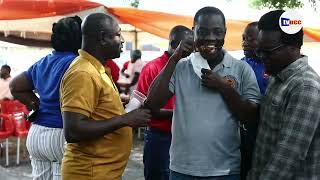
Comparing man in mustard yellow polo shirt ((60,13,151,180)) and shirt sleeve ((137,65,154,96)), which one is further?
shirt sleeve ((137,65,154,96))

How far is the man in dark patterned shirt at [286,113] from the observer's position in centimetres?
205

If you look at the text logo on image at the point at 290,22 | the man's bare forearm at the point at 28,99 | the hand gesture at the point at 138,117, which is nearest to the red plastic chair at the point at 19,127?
the man's bare forearm at the point at 28,99

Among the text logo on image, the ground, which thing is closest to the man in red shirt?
the text logo on image

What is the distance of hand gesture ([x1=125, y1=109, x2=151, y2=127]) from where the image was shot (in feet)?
8.10

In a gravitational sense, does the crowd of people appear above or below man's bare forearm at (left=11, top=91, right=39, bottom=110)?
above

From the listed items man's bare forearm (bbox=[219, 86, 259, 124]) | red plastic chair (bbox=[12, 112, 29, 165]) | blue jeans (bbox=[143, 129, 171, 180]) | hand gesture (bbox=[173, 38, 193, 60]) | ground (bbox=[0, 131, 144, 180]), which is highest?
hand gesture (bbox=[173, 38, 193, 60])

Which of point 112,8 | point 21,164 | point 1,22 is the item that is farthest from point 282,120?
point 21,164

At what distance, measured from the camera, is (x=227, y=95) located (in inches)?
92.0

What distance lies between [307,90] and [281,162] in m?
0.38

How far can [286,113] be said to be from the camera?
2088mm

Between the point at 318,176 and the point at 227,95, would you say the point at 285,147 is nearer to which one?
the point at 318,176

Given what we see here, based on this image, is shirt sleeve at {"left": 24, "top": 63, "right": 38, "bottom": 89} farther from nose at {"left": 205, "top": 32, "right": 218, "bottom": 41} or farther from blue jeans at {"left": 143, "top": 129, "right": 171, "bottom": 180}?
nose at {"left": 205, "top": 32, "right": 218, "bottom": 41}

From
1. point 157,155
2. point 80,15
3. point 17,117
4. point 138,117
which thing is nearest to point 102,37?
point 138,117

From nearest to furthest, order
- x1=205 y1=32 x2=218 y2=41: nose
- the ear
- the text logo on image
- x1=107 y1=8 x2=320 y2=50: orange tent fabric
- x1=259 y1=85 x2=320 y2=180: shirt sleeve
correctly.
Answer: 1. x1=259 y1=85 x2=320 y2=180: shirt sleeve
2. the text logo on image
3. x1=205 y1=32 x2=218 y2=41: nose
4. the ear
5. x1=107 y1=8 x2=320 y2=50: orange tent fabric
